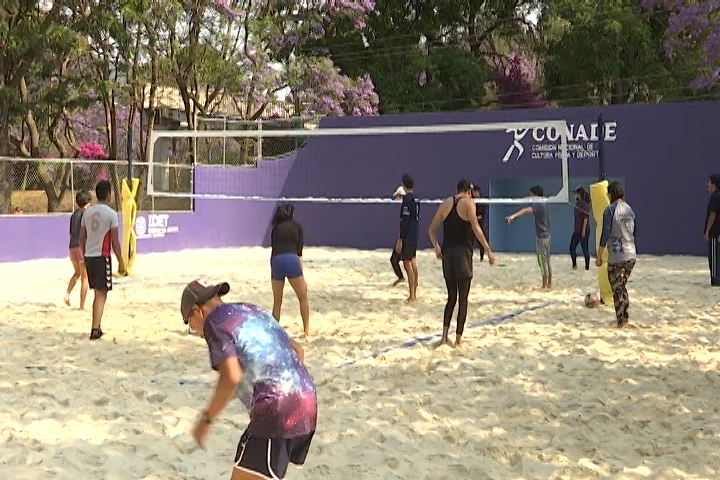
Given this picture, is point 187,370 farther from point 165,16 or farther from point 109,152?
point 109,152

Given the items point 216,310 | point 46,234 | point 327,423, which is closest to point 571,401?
point 327,423

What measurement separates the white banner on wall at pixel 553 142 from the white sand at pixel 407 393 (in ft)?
27.9

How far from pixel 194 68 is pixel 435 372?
65.4 feet

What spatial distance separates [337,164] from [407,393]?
→ 55.0 ft

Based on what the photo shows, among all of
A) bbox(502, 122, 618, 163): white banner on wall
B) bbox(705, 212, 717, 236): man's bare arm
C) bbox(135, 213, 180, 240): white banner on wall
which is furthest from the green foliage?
bbox(705, 212, 717, 236): man's bare arm

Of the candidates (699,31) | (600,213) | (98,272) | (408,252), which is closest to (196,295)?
(98,272)

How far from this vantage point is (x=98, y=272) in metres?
8.41

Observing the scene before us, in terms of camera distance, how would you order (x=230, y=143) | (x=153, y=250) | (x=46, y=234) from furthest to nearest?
1. (x=230, y=143)
2. (x=153, y=250)
3. (x=46, y=234)

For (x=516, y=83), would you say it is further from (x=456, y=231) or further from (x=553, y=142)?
(x=456, y=231)

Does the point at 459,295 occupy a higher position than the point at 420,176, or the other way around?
the point at 420,176

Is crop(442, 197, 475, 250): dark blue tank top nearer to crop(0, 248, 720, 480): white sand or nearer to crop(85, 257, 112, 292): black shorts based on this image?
crop(0, 248, 720, 480): white sand

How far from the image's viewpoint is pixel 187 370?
23.5 feet

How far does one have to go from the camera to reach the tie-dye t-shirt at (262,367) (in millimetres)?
2922

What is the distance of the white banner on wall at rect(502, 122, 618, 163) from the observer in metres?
19.5
